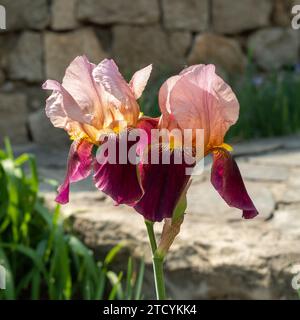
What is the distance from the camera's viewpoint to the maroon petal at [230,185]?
3.01 ft

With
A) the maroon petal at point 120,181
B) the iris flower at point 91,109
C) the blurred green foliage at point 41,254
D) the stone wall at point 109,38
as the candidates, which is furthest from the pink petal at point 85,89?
the stone wall at point 109,38

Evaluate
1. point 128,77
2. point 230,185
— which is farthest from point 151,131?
point 128,77

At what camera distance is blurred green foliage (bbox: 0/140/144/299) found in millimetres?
2412

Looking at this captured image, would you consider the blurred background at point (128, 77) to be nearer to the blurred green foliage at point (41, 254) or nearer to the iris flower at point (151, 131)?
the blurred green foliage at point (41, 254)

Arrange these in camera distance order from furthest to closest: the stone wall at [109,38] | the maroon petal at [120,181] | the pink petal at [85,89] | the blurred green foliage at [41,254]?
the stone wall at [109,38] < the blurred green foliage at [41,254] < the pink petal at [85,89] < the maroon petal at [120,181]

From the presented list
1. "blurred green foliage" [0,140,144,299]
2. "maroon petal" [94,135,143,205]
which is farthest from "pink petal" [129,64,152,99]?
"blurred green foliage" [0,140,144,299]

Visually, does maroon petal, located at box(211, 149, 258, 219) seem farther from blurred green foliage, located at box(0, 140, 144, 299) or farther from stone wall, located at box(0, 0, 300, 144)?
stone wall, located at box(0, 0, 300, 144)

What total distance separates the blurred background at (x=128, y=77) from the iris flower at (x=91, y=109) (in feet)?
4.57

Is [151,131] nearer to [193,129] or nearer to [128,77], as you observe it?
[193,129]

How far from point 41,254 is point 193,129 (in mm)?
1635

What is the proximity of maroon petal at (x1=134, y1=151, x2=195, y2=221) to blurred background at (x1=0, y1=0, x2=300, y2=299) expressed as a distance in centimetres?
148

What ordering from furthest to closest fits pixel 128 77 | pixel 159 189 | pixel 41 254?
pixel 128 77
pixel 41 254
pixel 159 189

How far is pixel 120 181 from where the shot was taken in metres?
0.86

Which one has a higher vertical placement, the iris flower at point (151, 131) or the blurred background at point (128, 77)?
the iris flower at point (151, 131)
